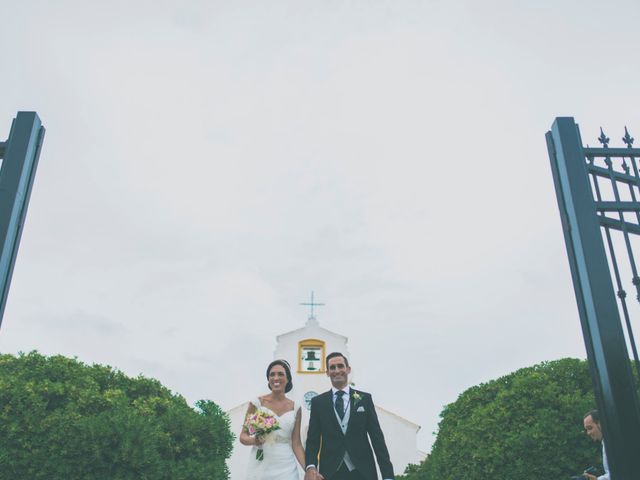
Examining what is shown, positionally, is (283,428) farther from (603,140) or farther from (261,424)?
(603,140)

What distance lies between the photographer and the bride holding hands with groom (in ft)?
19.2

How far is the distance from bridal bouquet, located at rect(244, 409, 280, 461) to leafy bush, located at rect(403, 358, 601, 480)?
5257 mm

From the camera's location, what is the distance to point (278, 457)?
693 centimetres

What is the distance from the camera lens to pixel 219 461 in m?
12.7

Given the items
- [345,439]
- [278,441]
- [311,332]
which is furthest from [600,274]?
[311,332]

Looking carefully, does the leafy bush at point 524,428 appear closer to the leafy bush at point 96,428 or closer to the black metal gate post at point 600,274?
the leafy bush at point 96,428

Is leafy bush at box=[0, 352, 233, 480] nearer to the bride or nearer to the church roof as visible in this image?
the bride

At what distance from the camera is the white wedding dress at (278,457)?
685cm

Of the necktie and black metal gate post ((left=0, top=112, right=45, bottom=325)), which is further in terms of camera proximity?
the necktie

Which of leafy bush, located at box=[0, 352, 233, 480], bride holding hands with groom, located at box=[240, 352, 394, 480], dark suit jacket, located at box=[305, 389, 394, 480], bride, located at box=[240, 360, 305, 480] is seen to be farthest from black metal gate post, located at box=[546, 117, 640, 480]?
leafy bush, located at box=[0, 352, 233, 480]

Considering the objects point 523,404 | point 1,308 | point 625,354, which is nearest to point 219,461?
point 523,404

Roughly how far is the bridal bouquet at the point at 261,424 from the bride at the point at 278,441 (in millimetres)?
28

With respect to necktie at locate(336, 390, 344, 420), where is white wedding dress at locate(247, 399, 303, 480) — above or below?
below

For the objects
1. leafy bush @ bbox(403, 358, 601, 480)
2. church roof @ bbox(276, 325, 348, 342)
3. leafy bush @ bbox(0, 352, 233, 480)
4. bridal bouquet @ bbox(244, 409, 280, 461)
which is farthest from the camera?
church roof @ bbox(276, 325, 348, 342)
